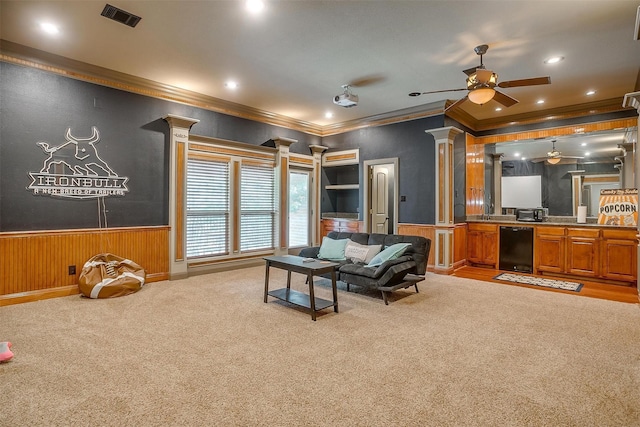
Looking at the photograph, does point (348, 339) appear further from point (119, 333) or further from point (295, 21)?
A: point (295, 21)

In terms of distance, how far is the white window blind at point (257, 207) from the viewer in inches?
255

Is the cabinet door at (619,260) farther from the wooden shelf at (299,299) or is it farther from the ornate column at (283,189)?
the ornate column at (283,189)

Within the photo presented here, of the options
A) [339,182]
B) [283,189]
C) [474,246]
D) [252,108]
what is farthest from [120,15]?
[474,246]

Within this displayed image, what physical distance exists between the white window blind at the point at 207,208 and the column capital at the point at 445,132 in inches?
148

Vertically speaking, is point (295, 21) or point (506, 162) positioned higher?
point (295, 21)

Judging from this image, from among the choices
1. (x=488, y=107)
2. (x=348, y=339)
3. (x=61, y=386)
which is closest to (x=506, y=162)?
(x=488, y=107)

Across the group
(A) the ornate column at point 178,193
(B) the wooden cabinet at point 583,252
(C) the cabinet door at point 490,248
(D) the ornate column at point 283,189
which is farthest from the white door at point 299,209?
(B) the wooden cabinet at point 583,252

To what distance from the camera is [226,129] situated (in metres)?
6.20

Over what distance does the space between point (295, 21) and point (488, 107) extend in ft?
13.8

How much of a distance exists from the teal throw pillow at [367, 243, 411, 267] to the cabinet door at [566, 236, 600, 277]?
3205 millimetres

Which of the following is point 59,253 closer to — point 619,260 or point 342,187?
point 342,187

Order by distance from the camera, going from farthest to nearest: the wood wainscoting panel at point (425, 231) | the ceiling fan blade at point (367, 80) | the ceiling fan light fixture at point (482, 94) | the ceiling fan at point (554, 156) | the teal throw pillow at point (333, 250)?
the ceiling fan at point (554, 156), the wood wainscoting panel at point (425, 231), the teal throw pillow at point (333, 250), the ceiling fan blade at point (367, 80), the ceiling fan light fixture at point (482, 94)

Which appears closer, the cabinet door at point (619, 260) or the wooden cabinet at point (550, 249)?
the cabinet door at point (619, 260)

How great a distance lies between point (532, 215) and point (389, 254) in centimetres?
388
